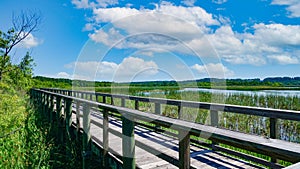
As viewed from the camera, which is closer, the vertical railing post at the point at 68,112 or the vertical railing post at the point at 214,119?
the vertical railing post at the point at 214,119

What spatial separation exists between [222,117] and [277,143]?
752 cm

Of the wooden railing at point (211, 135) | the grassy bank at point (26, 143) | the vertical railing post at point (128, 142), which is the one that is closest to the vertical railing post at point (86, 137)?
the wooden railing at point (211, 135)

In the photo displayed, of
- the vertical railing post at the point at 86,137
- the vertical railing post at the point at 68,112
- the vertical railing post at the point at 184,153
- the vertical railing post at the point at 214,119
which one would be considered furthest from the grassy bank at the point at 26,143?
the vertical railing post at the point at 184,153

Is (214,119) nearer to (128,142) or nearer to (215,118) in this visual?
(215,118)

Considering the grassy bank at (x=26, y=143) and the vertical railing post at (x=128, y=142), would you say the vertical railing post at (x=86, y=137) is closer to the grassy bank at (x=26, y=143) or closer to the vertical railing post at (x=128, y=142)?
the grassy bank at (x=26, y=143)

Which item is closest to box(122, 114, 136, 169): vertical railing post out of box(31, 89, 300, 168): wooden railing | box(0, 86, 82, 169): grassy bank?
box(31, 89, 300, 168): wooden railing

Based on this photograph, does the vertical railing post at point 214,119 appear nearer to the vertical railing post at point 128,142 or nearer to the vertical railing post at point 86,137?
the vertical railing post at point 128,142

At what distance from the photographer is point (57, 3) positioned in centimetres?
1491

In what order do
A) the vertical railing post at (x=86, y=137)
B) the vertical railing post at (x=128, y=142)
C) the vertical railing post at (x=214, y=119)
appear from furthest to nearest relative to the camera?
the vertical railing post at (x=86, y=137) → the vertical railing post at (x=214, y=119) → the vertical railing post at (x=128, y=142)

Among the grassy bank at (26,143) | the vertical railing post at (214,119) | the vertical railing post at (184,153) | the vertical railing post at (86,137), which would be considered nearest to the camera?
the vertical railing post at (184,153)

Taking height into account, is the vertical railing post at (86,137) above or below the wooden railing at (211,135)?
below

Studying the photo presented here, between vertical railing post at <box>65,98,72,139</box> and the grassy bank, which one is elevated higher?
vertical railing post at <box>65,98,72,139</box>

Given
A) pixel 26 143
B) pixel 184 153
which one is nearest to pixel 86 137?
pixel 184 153

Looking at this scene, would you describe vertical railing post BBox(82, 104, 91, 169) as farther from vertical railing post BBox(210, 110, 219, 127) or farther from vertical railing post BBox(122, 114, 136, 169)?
vertical railing post BBox(210, 110, 219, 127)
